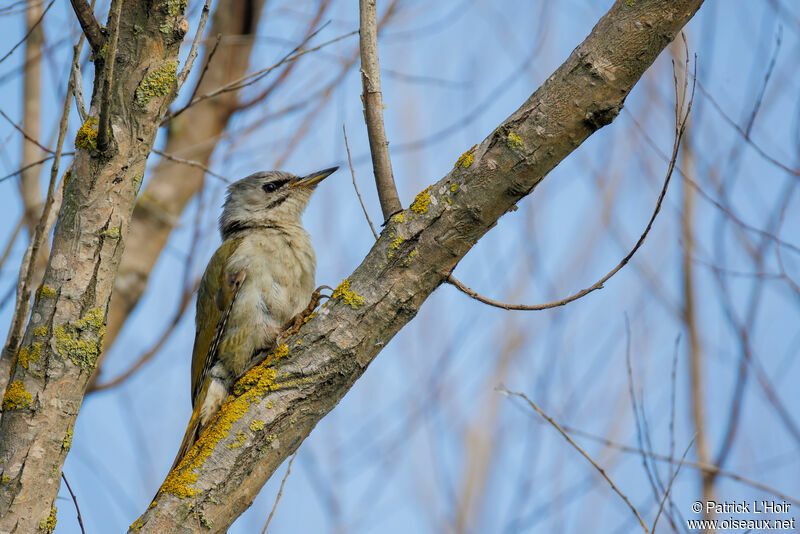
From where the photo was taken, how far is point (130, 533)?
2.38m

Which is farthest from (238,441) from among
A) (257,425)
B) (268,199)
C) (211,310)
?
(268,199)

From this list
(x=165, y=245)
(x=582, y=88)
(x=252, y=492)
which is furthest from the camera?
(x=165, y=245)

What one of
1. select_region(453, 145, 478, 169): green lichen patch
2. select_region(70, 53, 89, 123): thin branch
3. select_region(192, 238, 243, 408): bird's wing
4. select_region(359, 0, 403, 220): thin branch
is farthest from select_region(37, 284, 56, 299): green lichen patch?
select_region(192, 238, 243, 408): bird's wing

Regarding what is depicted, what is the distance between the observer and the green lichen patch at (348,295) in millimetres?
2543

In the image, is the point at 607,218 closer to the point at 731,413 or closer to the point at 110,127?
the point at 731,413

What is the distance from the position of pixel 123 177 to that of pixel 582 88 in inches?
56.7

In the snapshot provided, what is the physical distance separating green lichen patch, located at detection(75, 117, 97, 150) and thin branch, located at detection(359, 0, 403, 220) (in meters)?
0.92

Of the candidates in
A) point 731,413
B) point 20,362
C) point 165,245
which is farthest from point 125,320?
point 731,413

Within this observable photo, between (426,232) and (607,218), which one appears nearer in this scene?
(426,232)

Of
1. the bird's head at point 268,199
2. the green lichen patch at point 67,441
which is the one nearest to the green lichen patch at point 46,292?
the green lichen patch at point 67,441

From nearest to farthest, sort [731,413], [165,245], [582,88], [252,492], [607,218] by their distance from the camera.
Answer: [582,88] < [252,492] < [731,413] < [607,218] < [165,245]

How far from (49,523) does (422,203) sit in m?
1.51

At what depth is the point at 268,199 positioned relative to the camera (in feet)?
15.8

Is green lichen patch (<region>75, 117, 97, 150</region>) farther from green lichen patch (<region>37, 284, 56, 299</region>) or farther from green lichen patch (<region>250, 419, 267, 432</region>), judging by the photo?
green lichen patch (<region>250, 419, 267, 432</region>)
